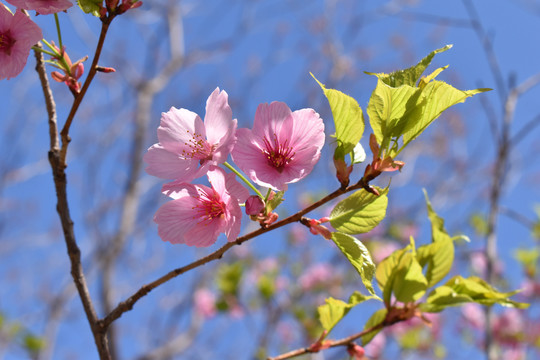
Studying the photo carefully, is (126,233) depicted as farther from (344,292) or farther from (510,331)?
(510,331)

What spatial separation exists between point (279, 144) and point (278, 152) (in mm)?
15

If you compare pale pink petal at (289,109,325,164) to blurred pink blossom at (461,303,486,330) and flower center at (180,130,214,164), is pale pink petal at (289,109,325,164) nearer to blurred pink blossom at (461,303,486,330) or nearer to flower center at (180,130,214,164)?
flower center at (180,130,214,164)

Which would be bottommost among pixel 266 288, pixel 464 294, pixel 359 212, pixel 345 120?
pixel 464 294

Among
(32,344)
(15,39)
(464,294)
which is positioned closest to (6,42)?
(15,39)

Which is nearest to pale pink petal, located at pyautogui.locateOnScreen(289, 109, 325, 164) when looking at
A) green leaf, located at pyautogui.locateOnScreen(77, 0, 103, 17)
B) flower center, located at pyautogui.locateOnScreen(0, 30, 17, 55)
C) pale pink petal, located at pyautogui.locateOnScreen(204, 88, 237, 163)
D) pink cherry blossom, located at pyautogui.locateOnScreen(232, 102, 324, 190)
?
pink cherry blossom, located at pyautogui.locateOnScreen(232, 102, 324, 190)

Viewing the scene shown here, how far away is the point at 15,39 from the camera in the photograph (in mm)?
730

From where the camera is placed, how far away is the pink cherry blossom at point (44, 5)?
65 cm

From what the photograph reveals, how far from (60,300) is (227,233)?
3.83 meters

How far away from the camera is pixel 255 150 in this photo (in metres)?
0.73

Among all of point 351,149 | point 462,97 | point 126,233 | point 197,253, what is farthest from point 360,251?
point 197,253

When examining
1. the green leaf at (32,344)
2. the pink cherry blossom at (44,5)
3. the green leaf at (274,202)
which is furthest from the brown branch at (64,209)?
the green leaf at (32,344)

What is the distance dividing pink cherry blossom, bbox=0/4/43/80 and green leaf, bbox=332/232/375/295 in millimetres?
569

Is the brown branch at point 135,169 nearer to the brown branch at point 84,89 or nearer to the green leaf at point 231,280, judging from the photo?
the green leaf at point 231,280

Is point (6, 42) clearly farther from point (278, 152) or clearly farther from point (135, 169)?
point (135, 169)
